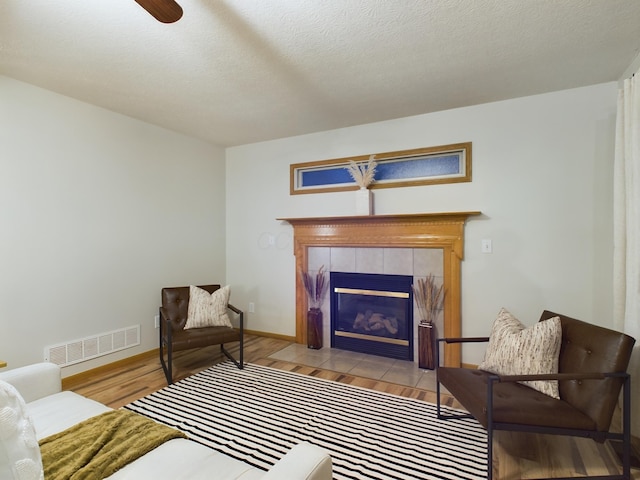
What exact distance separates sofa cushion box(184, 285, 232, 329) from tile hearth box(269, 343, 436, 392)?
736mm

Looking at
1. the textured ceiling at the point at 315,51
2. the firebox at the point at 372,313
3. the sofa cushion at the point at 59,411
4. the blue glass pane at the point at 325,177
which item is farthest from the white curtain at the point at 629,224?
the sofa cushion at the point at 59,411

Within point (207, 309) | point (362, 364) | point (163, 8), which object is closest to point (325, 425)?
point (362, 364)

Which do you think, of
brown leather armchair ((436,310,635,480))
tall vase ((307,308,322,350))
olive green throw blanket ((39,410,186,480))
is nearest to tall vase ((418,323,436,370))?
tall vase ((307,308,322,350))

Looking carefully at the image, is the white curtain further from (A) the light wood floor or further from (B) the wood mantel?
(B) the wood mantel

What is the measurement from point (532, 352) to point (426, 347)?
131 centimetres

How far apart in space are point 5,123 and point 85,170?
2.04 feet

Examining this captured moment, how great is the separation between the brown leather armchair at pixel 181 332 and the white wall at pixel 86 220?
14.5 inches

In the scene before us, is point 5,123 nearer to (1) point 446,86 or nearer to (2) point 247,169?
(2) point 247,169

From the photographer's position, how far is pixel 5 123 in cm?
253

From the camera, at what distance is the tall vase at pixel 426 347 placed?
10.5ft

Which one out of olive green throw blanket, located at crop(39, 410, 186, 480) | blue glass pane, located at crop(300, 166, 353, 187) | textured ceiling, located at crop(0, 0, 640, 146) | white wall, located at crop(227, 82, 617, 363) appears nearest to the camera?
olive green throw blanket, located at crop(39, 410, 186, 480)

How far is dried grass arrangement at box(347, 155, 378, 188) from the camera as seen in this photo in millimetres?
3529

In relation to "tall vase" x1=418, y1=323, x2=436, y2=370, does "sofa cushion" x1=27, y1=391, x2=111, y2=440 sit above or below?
above

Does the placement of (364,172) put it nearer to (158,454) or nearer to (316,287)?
(316,287)
